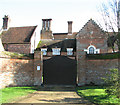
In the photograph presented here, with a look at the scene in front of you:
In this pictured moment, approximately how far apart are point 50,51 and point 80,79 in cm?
1373

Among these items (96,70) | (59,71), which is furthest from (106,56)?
(59,71)

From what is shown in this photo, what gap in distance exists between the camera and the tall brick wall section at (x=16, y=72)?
511 inches

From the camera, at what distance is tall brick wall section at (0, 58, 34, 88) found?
13.0m

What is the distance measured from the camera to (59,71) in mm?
15727

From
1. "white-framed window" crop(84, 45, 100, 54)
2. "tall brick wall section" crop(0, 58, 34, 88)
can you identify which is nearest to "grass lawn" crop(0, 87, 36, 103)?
"tall brick wall section" crop(0, 58, 34, 88)

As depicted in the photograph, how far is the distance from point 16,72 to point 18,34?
18.1 meters

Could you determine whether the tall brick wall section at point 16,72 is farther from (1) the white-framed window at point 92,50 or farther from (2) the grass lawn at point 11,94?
(1) the white-framed window at point 92,50

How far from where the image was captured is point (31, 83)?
14.5 meters

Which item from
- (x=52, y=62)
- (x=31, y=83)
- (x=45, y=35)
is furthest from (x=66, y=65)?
(x=45, y=35)

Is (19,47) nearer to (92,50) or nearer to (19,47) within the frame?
(19,47)

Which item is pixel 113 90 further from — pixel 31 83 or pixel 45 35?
pixel 45 35

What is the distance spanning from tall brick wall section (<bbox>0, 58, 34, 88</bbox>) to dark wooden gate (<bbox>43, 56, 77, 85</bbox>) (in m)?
1.75

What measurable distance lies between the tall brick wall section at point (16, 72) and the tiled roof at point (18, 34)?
14068 millimetres

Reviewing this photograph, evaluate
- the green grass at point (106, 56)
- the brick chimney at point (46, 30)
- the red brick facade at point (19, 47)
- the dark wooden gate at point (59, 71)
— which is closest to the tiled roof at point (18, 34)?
the red brick facade at point (19, 47)
